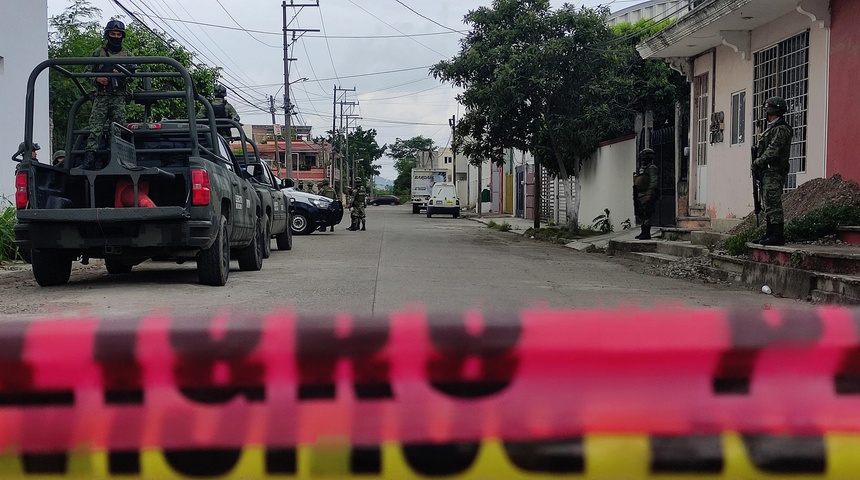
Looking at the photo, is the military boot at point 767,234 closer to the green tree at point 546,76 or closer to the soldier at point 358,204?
the green tree at point 546,76

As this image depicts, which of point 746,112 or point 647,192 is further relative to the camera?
point 647,192

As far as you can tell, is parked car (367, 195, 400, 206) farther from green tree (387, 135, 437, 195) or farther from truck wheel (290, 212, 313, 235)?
truck wheel (290, 212, 313, 235)

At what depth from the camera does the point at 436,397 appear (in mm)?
2457

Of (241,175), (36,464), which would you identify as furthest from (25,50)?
(36,464)

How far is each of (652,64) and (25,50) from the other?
15212 mm

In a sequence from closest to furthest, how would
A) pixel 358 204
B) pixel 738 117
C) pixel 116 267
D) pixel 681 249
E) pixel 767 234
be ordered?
pixel 767 234, pixel 116 267, pixel 681 249, pixel 738 117, pixel 358 204

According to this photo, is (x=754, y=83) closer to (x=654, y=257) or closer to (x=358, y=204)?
(x=654, y=257)

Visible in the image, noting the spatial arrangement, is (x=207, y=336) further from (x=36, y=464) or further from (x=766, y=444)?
(x=766, y=444)

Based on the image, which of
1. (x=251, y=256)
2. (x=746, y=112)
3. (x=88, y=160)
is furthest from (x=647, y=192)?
(x=88, y=160)

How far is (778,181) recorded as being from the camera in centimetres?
975

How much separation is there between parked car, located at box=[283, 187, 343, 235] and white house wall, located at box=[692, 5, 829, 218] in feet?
29.7

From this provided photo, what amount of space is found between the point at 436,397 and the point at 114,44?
8178mm

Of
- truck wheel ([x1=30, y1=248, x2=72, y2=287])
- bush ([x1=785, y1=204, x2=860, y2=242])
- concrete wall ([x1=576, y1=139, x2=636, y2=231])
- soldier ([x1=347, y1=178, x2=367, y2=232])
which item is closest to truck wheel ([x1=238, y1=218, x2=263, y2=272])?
truck wheel ([x1=30, y1=248, x2=72, y2=287])

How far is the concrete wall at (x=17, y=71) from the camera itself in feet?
50.9
